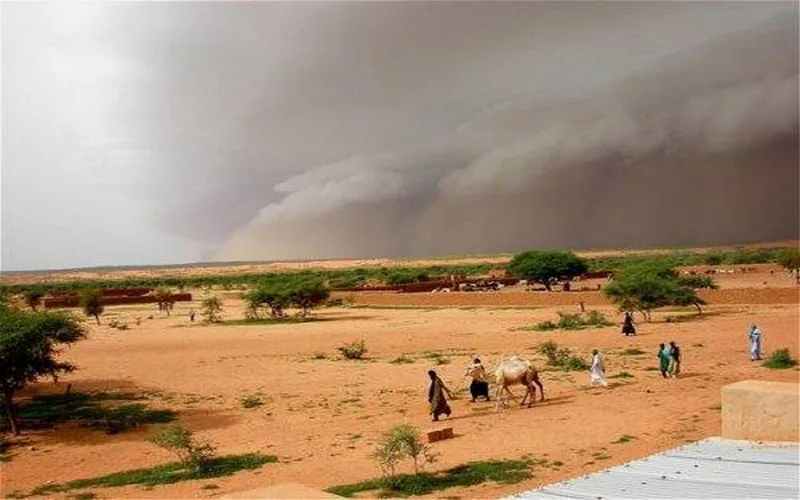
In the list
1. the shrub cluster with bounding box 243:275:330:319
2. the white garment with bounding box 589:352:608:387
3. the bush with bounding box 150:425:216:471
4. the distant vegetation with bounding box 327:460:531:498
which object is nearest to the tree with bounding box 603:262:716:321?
the white garment with bounding box 589:352:608:387

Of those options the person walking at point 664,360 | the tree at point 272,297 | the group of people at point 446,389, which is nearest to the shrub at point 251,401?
the group of people at point 446,389

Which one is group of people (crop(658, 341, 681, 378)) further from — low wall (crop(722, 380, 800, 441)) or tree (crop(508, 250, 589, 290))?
tree (crop(508, 250, 589, 290))

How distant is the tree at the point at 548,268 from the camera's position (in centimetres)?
8106

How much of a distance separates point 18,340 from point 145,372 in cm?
1216

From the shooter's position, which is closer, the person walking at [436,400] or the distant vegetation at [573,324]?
the person walking at [436,400]

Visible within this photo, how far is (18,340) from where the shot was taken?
71.5 ft

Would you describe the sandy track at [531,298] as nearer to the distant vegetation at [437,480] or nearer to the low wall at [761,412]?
the distant vegetation at [437,480]

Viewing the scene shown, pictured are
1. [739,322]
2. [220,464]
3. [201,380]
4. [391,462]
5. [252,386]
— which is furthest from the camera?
[739,322]

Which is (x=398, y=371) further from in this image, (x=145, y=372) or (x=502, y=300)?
(x=502, y=300)

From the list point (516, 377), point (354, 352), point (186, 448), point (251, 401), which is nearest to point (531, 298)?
point (354, 352)

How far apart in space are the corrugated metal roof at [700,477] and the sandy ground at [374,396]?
3.88 meters

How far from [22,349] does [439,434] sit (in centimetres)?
1332

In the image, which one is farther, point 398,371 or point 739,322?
point 739,322

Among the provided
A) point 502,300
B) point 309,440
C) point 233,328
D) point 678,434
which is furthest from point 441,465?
point 502,300
